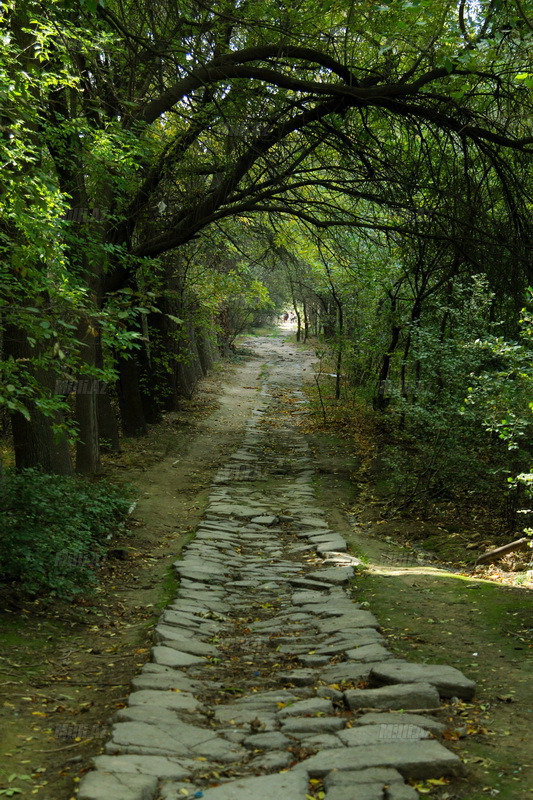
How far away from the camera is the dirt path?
136 inches

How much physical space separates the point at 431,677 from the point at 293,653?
4.02 feet

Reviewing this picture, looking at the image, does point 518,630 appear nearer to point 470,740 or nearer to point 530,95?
point 470,740

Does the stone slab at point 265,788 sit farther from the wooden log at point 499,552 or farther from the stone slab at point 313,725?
the wooden log at point 499,552

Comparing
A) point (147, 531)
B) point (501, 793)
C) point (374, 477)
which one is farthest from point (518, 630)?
point (374, 477)

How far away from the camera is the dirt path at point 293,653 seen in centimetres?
344

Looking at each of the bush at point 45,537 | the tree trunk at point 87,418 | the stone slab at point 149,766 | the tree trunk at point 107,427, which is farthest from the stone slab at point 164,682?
the tree trunk at point 107,427

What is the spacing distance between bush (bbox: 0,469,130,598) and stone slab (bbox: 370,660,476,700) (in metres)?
3.02

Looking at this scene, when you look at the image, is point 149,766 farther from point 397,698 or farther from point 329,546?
point 329,546

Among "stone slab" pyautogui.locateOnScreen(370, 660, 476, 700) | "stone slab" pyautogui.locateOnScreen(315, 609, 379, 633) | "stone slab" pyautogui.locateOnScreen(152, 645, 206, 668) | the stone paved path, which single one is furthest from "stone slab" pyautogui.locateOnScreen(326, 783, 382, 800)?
"stone slab" pyautogui.locateOnScreen(315, 609, 379, 633)

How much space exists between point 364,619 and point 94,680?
2144mm

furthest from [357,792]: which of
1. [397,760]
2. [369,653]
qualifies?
[369,653]

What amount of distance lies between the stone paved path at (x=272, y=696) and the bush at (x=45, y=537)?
985 mm

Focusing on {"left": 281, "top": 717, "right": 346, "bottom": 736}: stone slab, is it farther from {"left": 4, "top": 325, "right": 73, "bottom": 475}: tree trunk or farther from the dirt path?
{"left": 4, "top": 325, "right": 73, "bottom": 475}: tree trunk

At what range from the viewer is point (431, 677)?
4254mm
